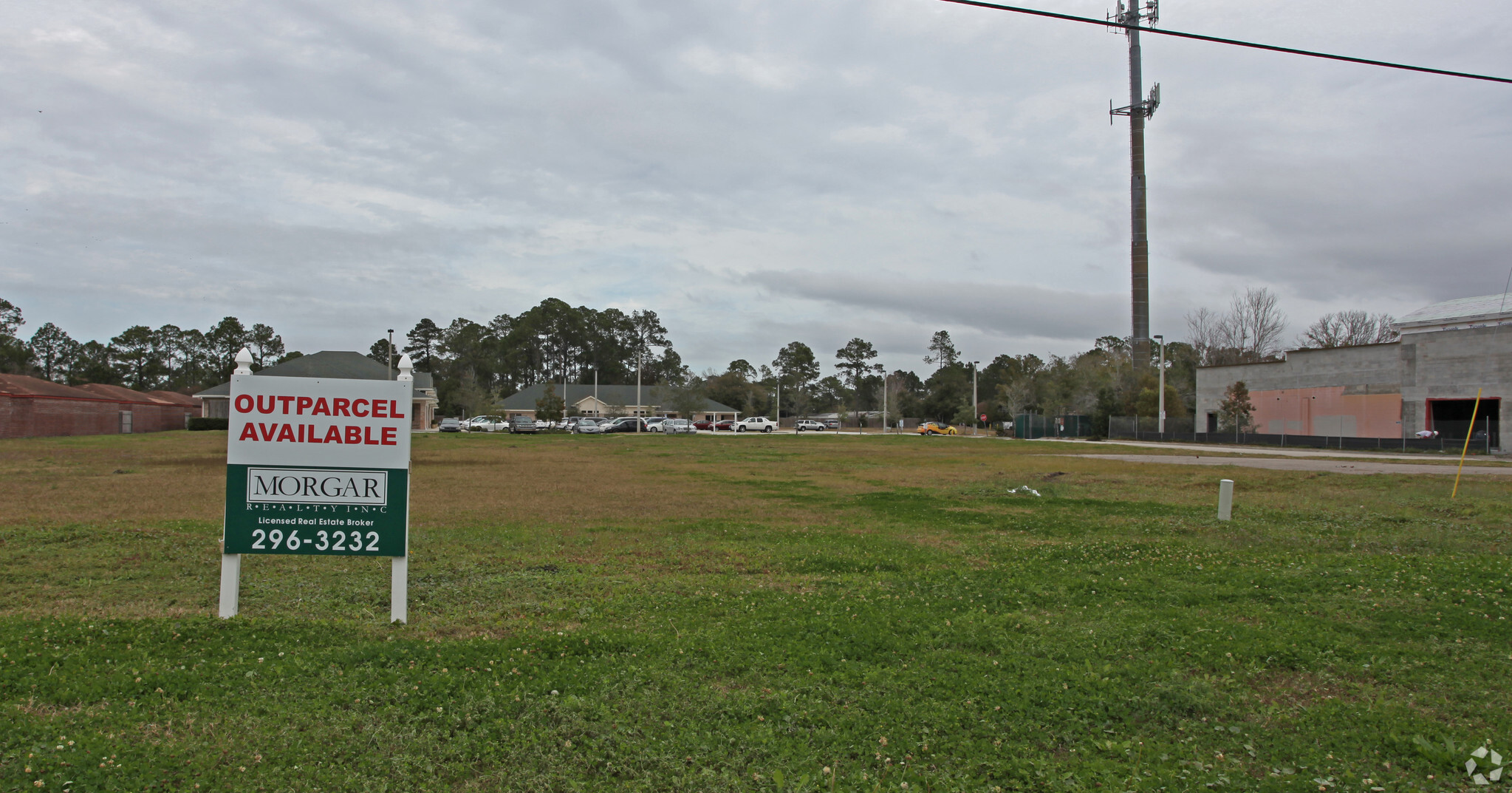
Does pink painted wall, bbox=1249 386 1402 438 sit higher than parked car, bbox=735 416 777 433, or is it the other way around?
pink painted wall, bbox=1249 386 1402 438

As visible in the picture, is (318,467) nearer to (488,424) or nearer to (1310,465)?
(1310,465)

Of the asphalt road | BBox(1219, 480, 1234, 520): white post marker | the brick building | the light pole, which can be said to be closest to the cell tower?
the light pole

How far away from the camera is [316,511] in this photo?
6711 mm

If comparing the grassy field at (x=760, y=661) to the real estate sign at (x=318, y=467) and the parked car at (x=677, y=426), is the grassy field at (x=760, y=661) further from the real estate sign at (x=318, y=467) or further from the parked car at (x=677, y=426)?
the parked car at (x=677, y=426)

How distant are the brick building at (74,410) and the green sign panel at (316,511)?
5436 cm

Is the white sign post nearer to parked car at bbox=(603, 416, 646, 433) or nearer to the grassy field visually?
the grassy field

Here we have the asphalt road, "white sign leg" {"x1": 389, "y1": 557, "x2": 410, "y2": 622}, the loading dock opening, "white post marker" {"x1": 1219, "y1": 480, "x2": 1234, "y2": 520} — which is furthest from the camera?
the loading dock opening

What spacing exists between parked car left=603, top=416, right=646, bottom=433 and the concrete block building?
46976mm

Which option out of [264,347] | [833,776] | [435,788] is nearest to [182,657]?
[435,788]

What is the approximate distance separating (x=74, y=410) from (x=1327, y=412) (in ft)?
253

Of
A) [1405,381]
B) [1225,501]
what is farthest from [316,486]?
[1405,381]

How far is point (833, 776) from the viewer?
3971 mm

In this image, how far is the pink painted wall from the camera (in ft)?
144

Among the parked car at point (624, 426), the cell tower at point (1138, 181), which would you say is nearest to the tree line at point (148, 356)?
the parked car at point (624, 426)
